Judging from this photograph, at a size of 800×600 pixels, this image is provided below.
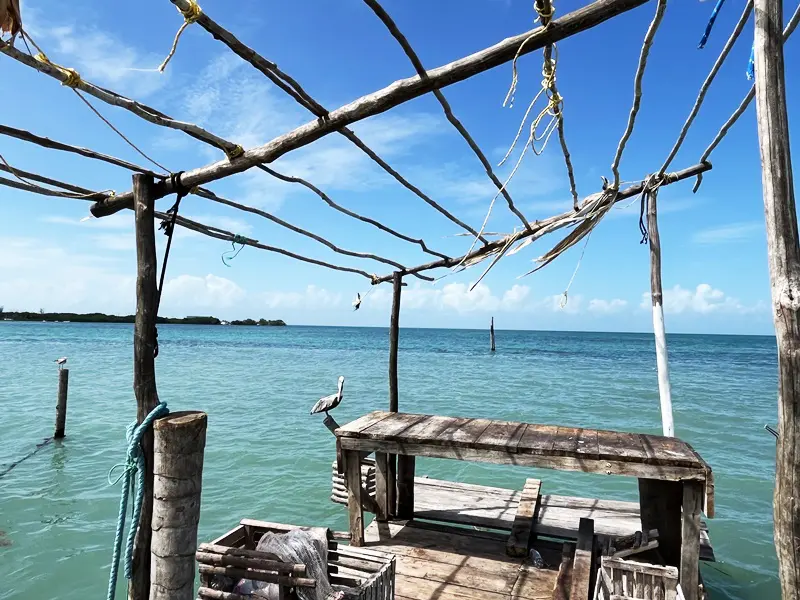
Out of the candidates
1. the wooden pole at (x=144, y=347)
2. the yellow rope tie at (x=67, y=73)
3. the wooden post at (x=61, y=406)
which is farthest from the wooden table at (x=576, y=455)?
the wooden post at (x=61, y=406)

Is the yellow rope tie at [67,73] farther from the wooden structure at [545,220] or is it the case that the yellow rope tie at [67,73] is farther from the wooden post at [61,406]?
the wooden post at [61,406]

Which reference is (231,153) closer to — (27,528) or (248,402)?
(27,528)

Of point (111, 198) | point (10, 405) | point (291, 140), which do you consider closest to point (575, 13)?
point (291, 140)

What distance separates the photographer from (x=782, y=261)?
2.47 m

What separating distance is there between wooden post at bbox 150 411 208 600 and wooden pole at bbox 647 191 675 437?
15.7 feet

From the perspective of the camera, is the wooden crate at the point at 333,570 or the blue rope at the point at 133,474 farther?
the wooden crate at the point at 333,570

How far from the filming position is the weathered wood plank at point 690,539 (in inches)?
152

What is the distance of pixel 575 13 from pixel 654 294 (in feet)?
14.5

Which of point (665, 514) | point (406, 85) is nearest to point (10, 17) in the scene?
point (406, 85)

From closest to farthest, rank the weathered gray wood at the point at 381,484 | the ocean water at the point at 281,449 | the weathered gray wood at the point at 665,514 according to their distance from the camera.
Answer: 1. the weathered gray wood at the point at 665,514
2. the weathered gray wood at the point at 381,484
3. the ocean water at the point at 281,449

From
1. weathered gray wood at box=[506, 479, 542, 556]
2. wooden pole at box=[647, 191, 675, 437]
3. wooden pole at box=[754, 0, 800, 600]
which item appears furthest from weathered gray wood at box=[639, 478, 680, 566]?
wooden pole at box=[754, 0, 800, 600]

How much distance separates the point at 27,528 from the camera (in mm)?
7652

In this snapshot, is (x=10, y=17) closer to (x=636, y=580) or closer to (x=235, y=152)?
(x=235, y=152)

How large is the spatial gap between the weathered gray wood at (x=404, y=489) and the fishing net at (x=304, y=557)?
264 cm
